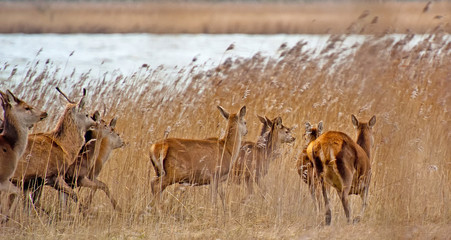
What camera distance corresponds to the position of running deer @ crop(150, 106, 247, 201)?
7.59m

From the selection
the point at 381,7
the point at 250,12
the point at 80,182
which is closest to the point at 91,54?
the point at 250,12

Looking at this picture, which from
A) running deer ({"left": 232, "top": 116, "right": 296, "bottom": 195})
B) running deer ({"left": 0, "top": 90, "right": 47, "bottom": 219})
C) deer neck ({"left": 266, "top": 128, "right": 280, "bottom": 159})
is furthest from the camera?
deer neck ({"left": 266, "top": 128, "right": 280, "bottom": 159})

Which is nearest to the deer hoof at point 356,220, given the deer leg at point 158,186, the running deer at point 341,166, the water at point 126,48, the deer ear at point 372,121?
the running deer at point 341,166

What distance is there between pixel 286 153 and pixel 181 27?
848cm

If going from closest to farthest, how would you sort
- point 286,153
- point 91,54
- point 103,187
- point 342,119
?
point 103,187, point 286,153, point 342,119, point 91,54

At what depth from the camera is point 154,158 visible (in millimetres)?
7617

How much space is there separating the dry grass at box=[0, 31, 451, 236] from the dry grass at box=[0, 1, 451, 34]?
0.77 m

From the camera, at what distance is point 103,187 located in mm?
7430

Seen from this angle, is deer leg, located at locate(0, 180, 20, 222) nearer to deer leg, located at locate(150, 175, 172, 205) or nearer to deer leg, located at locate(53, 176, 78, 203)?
deer leg, located at locate(53, 176, 78, 203)

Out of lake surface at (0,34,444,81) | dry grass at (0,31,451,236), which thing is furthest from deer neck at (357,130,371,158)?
lake surface at (0,34,444,81)

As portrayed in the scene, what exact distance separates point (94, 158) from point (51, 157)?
0.37m

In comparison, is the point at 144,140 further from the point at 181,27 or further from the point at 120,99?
the point at 181,27

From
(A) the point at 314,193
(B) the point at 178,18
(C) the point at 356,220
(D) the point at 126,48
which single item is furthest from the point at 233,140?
(D) the point at 126,48

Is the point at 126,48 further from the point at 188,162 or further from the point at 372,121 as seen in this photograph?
the point at 372,121
